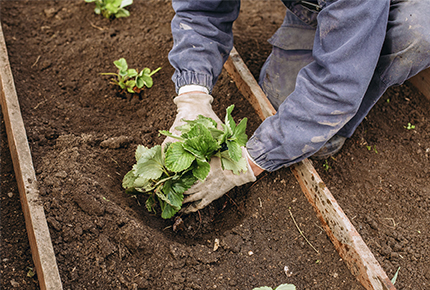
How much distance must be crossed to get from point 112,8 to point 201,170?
6.80 feet

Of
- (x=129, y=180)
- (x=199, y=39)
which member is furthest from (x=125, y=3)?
(x=129, y=180)

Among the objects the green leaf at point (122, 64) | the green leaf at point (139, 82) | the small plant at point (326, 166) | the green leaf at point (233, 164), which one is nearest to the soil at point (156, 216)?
the small plant at point (326, 166)

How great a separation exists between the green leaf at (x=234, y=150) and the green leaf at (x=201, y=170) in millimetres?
132

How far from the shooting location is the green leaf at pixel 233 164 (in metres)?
1.89

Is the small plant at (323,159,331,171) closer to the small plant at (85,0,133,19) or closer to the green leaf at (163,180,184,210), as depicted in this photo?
the green leaf at (163,180,184,210)

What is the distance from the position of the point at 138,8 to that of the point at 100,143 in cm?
167

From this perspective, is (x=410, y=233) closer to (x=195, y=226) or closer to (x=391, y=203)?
(x=391, y=203)

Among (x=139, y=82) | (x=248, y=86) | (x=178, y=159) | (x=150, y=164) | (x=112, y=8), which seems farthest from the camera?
(x=112, y=8)

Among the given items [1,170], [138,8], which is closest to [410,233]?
[1,170]

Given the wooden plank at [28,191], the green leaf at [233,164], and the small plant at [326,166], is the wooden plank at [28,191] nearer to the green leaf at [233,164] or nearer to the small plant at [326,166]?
the green leaf at [233,164]

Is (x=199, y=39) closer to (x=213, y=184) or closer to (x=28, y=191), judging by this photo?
(x=213, y=184)

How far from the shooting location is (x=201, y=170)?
183 centimetres

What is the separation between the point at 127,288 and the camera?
68.2 inches

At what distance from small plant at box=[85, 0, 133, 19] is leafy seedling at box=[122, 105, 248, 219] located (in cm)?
179
